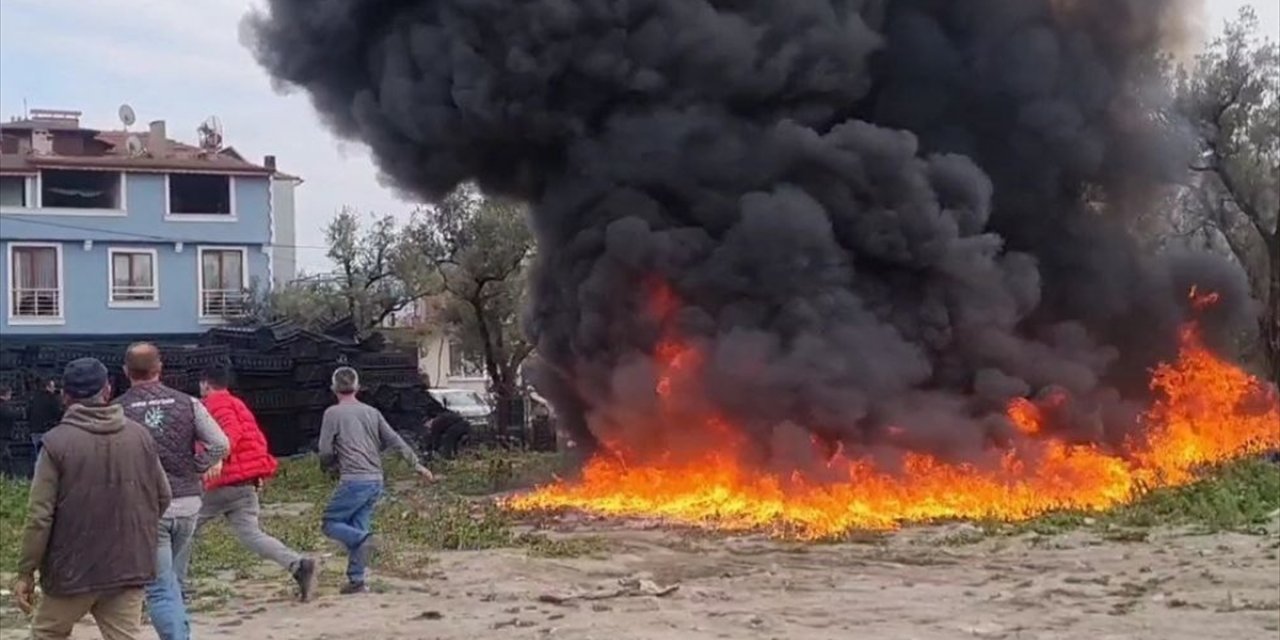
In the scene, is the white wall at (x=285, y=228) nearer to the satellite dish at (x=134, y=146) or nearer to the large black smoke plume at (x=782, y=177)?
the satellite dish at (x=134, y=146)

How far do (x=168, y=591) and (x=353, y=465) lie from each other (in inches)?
133

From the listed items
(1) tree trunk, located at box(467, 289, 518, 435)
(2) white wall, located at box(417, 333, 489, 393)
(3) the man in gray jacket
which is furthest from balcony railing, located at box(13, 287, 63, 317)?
(3) the man in gray jacket

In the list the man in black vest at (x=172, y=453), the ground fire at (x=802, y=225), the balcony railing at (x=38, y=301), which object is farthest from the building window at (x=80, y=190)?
the man in black vest at (x=172, y=453)

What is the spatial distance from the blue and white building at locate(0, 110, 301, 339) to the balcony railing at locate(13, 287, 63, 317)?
3cm

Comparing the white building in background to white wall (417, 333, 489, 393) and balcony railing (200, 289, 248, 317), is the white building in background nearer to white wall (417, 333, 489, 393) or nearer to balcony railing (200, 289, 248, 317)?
white wall (417, 333, 489, 393)

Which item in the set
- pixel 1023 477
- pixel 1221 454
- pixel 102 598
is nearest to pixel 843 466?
pixel 1023 477

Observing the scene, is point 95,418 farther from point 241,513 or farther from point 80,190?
point 80,190

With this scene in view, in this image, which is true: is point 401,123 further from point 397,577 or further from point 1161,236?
point 1161,236

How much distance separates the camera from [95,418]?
7.07 meters

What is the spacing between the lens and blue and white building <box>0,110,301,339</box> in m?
42.9

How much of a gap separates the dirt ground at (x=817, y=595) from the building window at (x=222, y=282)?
3161 centimetres

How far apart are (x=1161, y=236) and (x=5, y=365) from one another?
2225 cm

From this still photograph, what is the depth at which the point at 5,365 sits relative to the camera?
2747cm

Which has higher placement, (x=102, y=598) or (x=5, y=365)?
(x=5, y=365)
